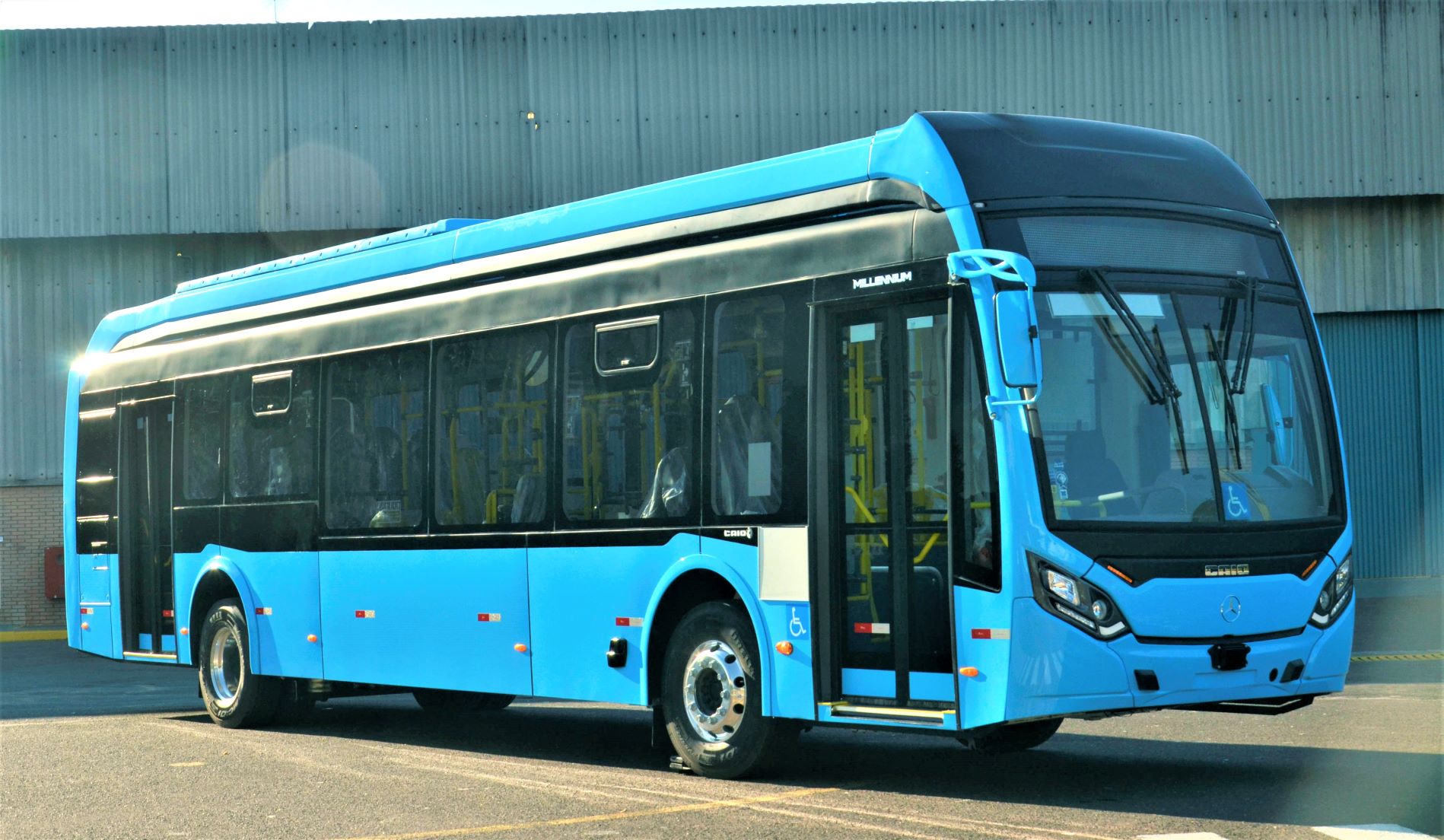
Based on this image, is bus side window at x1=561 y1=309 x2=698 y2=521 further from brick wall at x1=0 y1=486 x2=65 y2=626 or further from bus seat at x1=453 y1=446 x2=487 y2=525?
brick wall at x1=0 y1=486 x2=65 y2=626

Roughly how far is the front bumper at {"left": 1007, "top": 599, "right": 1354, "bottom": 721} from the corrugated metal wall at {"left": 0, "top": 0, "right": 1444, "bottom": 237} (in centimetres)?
1868

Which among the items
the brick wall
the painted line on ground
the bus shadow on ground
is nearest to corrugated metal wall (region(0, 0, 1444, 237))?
the brick wall

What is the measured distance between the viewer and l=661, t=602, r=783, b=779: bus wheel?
372 inches

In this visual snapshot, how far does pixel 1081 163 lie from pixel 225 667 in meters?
8.93

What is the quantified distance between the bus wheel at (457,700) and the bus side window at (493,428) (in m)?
2.72

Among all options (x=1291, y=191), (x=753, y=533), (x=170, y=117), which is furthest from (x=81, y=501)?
(x=1291, y=191)

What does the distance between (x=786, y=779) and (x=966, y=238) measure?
3.29 m

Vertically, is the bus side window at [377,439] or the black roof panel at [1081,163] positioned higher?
the black roof panel at [1081,163]

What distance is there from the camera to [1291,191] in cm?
2617

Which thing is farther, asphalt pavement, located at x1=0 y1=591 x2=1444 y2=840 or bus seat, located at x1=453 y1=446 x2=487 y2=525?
bus seat, located at x1=453 y1=446 x2=487 y2=525

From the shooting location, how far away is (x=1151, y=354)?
27.3 feet

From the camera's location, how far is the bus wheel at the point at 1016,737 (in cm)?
889

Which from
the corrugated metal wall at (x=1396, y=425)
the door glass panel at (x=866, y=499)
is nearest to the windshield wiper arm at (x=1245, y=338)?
the door glass panel at (x=866, y=499)

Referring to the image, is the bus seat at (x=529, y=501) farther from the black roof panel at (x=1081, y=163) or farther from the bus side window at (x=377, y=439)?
the black roof panel at (x=1081, y=163)
